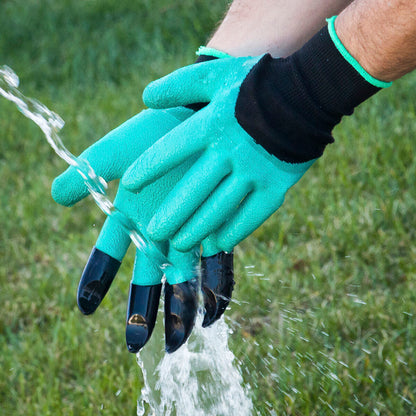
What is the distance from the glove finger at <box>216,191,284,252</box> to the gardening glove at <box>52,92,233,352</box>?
0.09 meters

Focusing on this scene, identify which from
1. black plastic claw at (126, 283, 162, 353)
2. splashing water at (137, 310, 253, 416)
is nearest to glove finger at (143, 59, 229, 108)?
black plastic claw at (126, 283, 162, 353)

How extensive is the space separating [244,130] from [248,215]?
0.21m

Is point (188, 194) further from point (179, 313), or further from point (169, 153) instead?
point (179, 313)

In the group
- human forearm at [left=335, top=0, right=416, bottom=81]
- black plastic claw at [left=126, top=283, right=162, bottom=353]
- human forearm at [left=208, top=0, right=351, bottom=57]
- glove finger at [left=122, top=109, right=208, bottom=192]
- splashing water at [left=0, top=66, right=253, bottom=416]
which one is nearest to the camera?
human forearm at [left=335, top=0, right=416, bottom=81]

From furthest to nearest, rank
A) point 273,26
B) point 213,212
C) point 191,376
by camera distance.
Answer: point 191,376
point 273,26
point 213,212

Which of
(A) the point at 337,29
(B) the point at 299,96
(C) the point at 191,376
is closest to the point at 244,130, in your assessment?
(B) the point at 299,96

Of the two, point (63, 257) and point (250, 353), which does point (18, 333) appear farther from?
point (250, 353)

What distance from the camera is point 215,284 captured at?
156 cm

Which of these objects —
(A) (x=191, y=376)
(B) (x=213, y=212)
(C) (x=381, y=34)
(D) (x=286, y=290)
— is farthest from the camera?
(D) (x=286, y=290)

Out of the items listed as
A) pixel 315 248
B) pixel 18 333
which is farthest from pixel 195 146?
pixel 18 333

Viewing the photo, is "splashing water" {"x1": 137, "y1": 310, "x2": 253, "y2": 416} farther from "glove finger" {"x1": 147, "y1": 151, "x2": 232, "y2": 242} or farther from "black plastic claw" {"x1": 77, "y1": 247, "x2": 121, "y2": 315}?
"glove finger" {"x1": 147, "y1": 151, "x2": 232, "y2": 242}

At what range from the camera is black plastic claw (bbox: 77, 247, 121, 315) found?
61.1 inches

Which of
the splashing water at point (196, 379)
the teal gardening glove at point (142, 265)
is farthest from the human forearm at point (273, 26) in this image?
the splashing water at point (196, 379)

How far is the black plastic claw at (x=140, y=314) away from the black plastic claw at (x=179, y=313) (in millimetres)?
47
